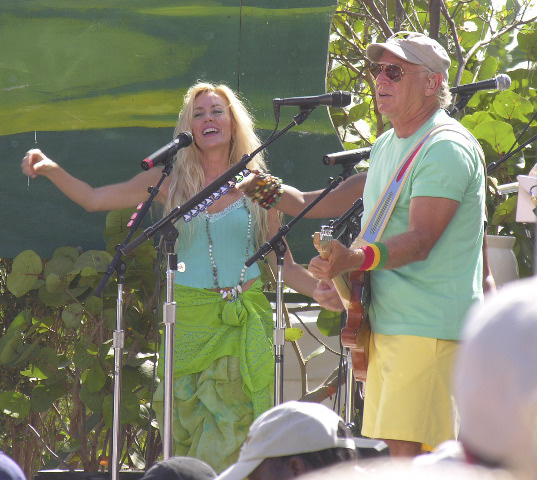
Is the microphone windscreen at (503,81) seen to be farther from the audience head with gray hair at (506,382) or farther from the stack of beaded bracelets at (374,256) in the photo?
the audience head with gray hair at (506,382)

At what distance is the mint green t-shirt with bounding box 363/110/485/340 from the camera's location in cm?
297

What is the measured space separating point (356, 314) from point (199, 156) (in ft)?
5.30

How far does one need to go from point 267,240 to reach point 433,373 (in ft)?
5.00

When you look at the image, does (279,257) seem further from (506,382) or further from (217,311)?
(506,382)

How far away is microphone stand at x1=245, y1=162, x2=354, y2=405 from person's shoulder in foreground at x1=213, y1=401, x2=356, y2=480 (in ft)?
7.81

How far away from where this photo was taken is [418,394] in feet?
9.62

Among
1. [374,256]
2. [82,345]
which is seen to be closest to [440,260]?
[374,256]

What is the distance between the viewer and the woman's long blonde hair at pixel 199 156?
4281 millimetres

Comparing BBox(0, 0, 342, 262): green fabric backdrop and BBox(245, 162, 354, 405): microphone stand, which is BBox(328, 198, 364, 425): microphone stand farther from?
BBox(0, 0, 342, 262): green fabric backdrop

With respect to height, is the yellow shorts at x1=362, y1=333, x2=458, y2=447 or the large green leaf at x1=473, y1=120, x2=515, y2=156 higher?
the large green leaf at x1=473, y1=120, x2=515, y2=156

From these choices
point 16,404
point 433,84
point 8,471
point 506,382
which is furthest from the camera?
point 16,404

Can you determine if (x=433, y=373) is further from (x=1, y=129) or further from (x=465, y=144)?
(x=1, y=129)

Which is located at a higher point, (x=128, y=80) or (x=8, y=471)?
(x=128, y=80)

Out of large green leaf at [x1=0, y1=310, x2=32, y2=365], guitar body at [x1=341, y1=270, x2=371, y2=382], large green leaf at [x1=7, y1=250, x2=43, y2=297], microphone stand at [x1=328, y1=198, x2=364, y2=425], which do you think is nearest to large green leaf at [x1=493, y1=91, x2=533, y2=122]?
microphone stand at [x1=328, y1=198, x2=364, y2=425]
